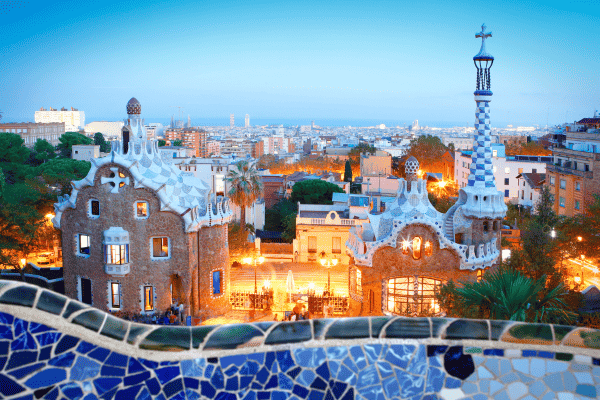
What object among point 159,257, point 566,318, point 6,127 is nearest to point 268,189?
point 159,257

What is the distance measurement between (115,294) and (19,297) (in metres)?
19.5

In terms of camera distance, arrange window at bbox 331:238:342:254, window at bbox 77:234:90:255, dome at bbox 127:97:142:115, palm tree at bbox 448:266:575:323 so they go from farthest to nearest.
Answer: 1. window at bbox 331:238:342:254
2. dome at bbox 127:97:142:115
3. window at bbox 77:234:90:255
4. palm tree at bbox 448:266:575:323

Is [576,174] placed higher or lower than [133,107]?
lower

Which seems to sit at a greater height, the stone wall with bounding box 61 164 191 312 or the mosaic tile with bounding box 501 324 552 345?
the mosaic tile with bounding box 501 324 552 345

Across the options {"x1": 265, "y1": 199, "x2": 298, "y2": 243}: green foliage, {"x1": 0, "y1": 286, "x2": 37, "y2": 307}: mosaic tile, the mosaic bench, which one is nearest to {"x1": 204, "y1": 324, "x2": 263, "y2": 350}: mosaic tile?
the mosaic bench

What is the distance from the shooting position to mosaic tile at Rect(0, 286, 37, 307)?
4.34 metres

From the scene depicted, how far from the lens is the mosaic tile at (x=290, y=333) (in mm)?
4490

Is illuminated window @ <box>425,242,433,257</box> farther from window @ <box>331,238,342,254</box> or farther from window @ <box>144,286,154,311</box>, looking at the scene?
window @ <box>331,238,342,254</box>

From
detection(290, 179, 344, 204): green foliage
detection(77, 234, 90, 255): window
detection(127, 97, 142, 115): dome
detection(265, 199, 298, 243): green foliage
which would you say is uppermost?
detection(127, 97, 142, 115): dome

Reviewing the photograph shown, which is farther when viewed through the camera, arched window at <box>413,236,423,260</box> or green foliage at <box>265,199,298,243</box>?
green foliage at <box>265,199,298,243</box>

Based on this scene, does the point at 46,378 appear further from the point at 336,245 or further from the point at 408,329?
the point at 336,245

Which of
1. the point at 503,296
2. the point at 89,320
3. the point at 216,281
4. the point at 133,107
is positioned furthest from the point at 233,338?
the point at 133,107

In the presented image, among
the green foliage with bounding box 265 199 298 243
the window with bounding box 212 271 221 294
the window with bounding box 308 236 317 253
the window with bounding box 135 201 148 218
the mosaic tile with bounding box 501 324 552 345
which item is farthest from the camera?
the green foliage with bounding box 265 199 298 243

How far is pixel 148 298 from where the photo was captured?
22.8 metres
